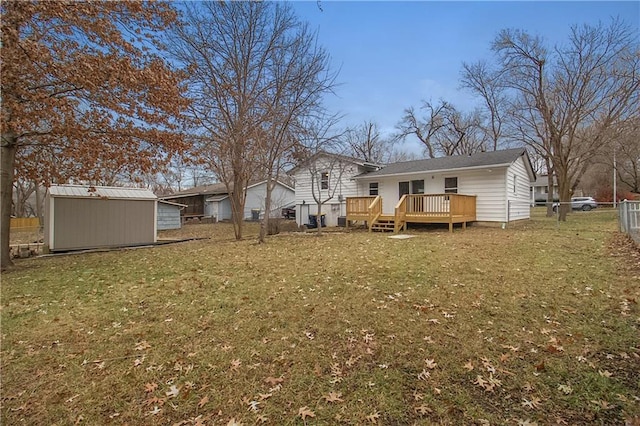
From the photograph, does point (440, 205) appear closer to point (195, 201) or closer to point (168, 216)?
point (168, 216)

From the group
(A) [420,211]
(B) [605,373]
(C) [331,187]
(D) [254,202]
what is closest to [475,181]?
(A) [420,211]

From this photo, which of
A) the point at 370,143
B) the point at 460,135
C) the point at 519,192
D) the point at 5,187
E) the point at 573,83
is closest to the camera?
the point at 5,187

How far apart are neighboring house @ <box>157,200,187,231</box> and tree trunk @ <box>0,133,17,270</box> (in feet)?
44.2

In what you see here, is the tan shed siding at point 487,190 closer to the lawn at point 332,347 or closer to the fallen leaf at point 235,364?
the lawn at point 332,347

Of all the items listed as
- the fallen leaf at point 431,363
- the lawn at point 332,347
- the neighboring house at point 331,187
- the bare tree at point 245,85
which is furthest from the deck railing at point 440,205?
the fallen leaf at point 431,363

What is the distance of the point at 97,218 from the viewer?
1210 centimetres

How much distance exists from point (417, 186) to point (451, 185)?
5.40 feet

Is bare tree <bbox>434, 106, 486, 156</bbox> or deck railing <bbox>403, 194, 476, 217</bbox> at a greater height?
bare tree <bbox>434, 106, 486, 156</bbox>

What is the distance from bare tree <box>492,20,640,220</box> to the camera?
1652cm

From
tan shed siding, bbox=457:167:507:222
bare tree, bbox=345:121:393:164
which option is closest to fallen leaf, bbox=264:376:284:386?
tan shed siding, bbox=457:167:507:222

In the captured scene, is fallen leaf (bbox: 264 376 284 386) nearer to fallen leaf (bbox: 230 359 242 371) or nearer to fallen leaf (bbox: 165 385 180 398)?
fallen leaf (bbox: 230 359 242 371)

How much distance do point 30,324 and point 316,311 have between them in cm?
362

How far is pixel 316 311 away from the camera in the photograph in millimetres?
4219

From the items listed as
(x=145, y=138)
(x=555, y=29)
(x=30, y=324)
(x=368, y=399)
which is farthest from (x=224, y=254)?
(x=555, y=29)
